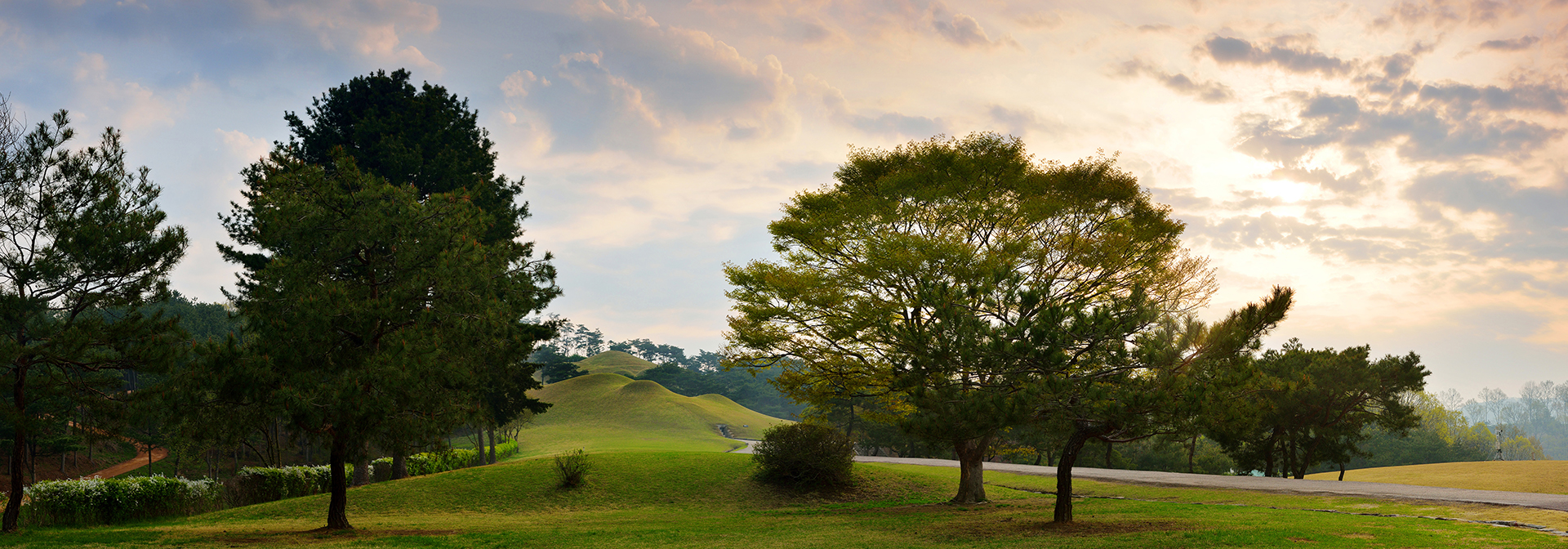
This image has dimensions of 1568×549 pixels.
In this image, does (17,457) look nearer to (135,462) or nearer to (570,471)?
(570,471)

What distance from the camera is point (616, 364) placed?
13512 centimetres

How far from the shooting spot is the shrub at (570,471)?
24.6 meters

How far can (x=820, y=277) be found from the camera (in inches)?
848

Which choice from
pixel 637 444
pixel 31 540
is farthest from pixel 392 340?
pixel 637 444

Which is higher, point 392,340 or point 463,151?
point 463,151

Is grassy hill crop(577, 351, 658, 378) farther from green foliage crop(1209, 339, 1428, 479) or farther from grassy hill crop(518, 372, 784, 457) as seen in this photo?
green foliage crop(1209, 339, 1428, 479)

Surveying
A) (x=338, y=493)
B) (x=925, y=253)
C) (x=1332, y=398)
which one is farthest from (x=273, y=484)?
(x=1332, y=398)

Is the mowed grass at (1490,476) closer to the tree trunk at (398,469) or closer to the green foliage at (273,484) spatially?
the tree trunk at (398,469)

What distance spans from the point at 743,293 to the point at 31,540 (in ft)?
50.7

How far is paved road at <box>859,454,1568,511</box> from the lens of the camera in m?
17.2

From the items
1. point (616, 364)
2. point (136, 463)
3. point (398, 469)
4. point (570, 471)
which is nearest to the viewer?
point (570, 471)

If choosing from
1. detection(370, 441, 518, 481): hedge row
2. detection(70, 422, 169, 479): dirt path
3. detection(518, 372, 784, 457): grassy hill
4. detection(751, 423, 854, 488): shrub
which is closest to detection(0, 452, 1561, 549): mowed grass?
detection(751, 423, 854, 488): shrub

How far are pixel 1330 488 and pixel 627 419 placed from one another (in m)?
62.3

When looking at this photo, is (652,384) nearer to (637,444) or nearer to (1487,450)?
(637,444)
